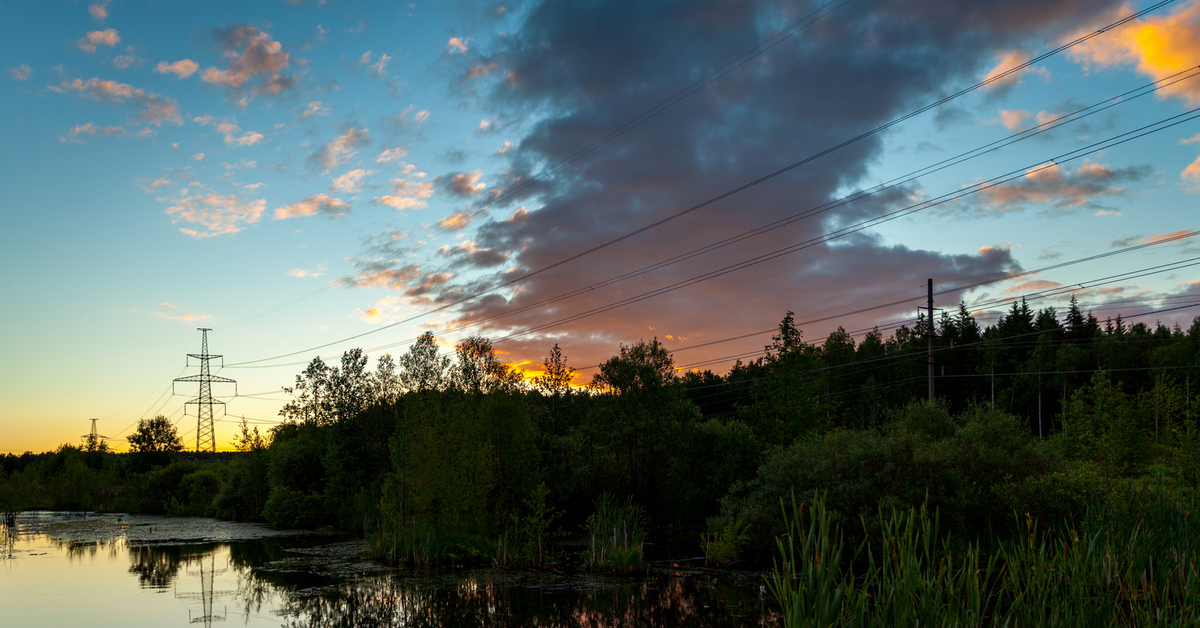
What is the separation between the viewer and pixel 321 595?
73.7ft

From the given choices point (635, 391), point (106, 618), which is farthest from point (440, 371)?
point (106, 618)

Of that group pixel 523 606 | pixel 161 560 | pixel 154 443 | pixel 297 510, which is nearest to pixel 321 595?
pixel 523 606

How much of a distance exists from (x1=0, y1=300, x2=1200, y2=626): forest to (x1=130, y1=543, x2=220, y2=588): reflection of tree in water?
796 cm

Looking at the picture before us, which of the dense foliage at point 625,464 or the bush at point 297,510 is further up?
the dense foliage at point 625,464

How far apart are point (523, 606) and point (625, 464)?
18972 millimetres

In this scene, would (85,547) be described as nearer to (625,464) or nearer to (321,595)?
(321,595)

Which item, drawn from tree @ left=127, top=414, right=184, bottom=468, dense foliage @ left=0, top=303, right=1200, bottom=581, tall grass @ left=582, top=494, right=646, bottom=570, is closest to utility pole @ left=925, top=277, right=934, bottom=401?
dense foliage @ left=0, top=303, right=1200, bottom=581

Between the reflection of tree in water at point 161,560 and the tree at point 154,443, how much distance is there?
4865 cm

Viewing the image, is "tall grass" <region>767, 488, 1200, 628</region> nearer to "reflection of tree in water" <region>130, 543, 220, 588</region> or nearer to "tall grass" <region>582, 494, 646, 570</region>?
"tall grass" <region>582, 494, 646, 570</region>

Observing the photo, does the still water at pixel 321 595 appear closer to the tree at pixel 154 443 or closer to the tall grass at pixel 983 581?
the tall grass at pixel 983 581

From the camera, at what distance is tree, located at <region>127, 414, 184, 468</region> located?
257 ft

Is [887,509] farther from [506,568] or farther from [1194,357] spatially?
[1194,357]

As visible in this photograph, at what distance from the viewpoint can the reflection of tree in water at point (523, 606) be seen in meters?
18.6

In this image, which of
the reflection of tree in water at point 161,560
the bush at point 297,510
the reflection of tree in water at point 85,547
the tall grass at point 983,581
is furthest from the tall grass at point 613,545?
the bush at point 297,510
